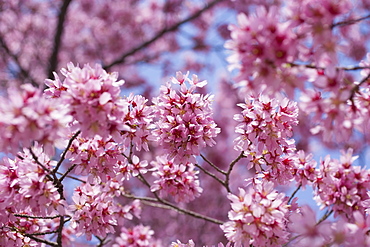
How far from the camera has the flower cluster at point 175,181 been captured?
360cm

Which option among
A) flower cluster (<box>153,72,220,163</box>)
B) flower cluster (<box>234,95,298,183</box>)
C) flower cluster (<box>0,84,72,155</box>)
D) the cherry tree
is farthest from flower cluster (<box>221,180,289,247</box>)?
flower cluster (<box>0,84,72,155</box>)

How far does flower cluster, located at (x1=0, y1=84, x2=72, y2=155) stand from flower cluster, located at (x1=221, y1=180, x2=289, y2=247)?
4.46ft

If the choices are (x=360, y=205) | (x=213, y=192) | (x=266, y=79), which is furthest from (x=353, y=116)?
(x=213, y=192)

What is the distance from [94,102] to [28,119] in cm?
42

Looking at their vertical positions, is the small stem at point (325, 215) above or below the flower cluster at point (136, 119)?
below

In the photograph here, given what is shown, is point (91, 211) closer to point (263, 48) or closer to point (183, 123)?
point (183, 123)

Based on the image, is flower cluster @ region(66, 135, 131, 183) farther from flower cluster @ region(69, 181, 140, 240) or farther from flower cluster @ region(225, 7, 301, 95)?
flower cluster @ region(225, 7, 301, 95)

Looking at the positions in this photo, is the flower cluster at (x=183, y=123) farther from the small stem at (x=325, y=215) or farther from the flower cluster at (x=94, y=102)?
the small stem at (x=325, y=215)

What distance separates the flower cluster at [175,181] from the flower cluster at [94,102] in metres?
1.16

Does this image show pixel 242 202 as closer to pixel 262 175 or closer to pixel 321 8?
pixel 262 175

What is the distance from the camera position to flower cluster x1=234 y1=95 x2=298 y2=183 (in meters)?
3.13

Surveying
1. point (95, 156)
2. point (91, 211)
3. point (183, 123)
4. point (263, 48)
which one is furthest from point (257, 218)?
point (91, 211)

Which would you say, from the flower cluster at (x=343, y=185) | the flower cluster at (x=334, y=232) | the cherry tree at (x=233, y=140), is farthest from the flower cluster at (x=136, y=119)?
the flower cluster at (x=343, y=185)

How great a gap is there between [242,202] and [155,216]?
831cm
